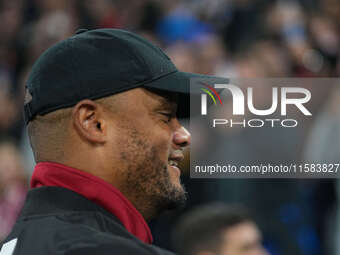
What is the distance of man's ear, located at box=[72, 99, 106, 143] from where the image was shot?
64.7 inches

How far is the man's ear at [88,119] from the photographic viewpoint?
164cm

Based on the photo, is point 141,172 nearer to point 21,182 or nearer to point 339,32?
point 21,182

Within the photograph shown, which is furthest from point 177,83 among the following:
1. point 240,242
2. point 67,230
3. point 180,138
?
point 240,242

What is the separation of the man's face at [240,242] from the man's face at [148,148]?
1.62 meters

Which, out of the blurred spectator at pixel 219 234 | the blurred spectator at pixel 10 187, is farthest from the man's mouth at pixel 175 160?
the blurred spectator at pixel 10 187

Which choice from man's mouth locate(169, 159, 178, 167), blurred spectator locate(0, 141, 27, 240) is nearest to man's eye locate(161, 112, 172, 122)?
man's mouth locate(169, 159, 178, 167)

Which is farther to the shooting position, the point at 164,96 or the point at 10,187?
the point at 10,187

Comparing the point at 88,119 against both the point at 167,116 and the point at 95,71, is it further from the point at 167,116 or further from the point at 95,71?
the point at 167,116

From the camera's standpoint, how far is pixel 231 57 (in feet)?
18.5

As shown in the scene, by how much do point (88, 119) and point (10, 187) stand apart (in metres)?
3.56

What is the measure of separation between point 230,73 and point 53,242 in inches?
158

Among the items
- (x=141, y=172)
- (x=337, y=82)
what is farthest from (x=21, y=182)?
(x=141, y=172)

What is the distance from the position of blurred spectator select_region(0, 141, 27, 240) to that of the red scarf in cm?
332

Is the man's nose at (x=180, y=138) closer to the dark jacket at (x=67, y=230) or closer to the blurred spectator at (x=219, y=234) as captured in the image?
the dark jacket at (x=67, y=230)
